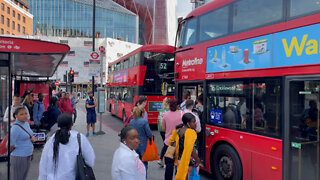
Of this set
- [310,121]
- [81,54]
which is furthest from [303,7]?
[81,54]

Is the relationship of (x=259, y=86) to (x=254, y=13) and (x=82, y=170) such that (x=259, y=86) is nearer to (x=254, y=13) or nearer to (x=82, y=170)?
(x=254, y=13)

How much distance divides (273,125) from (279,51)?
1.28 metres

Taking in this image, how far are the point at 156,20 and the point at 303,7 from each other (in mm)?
62075

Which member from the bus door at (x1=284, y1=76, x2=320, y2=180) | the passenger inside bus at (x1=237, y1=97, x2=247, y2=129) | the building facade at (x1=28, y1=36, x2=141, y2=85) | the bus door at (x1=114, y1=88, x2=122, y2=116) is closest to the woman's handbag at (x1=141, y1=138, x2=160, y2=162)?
the passenger inside bus at (x1=237, y1=97, x2=247, y2=129)

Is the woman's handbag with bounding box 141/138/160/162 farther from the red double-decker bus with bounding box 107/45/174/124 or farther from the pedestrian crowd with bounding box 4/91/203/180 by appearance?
the red double-decker bus with bounding box 107/45/174/124

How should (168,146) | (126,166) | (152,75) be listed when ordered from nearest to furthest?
(126,166) → (168,146) → (152,75)

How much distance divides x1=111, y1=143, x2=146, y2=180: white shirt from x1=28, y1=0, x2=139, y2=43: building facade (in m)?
63.0

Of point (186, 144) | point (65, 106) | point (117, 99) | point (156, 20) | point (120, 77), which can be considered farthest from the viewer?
point (156, 20)

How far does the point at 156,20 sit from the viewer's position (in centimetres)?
6419

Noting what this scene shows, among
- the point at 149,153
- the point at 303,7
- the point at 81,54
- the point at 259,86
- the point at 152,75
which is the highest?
the point at 81,54

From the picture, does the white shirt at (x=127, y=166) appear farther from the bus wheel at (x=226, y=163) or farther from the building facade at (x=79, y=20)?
the building facade at (x=79, y=20)

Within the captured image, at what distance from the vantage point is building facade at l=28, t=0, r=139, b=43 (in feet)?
208

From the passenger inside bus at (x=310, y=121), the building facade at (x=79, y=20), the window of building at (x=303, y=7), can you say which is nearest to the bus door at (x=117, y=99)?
the window of building at (x=303, y=7)

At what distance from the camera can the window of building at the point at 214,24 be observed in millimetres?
5793
